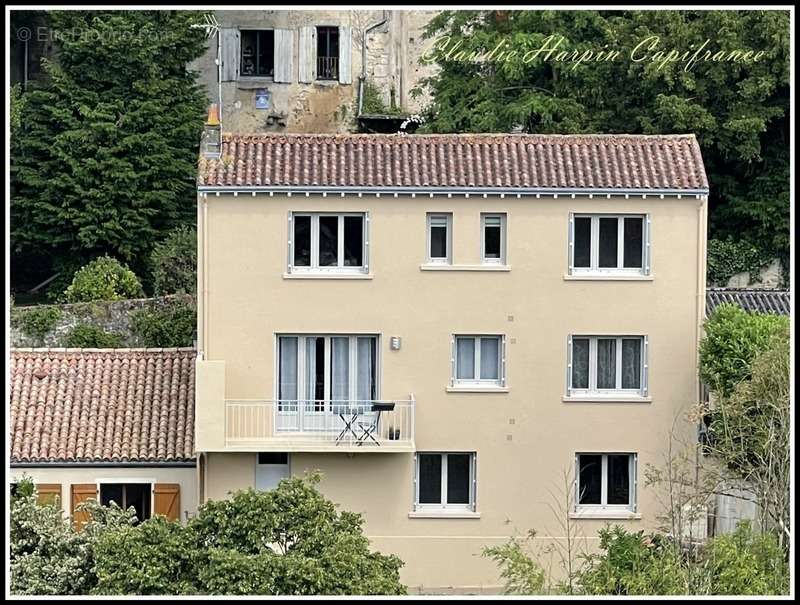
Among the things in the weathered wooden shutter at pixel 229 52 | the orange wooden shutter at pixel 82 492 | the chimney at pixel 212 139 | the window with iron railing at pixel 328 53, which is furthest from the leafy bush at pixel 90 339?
the window with iron railing at pixel 328 53

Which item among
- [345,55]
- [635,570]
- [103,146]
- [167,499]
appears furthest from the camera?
[345,55]

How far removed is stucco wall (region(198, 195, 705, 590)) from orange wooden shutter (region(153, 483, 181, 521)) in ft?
3.50

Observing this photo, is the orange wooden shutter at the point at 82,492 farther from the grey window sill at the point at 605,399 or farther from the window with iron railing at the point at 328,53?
the window with iron railing at the point at 328,53

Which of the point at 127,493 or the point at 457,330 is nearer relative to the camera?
the point at 127,493

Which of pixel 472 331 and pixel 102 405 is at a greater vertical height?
pixel 472 331

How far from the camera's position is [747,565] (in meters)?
25.8

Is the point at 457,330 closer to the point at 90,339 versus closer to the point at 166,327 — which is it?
the point at 166,327

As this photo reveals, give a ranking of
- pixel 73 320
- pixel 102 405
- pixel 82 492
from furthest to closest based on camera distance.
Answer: pixel 73 320, pixel 102 405, pixel 82 492

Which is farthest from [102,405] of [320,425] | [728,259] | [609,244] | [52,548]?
[728,259]

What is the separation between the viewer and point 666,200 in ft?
108

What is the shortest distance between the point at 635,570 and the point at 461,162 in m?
9.56

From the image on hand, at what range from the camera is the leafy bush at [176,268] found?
43.9 meters

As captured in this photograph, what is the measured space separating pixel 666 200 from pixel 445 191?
13.8 feet

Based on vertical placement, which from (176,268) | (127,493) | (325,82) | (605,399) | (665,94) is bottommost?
(127,493)
